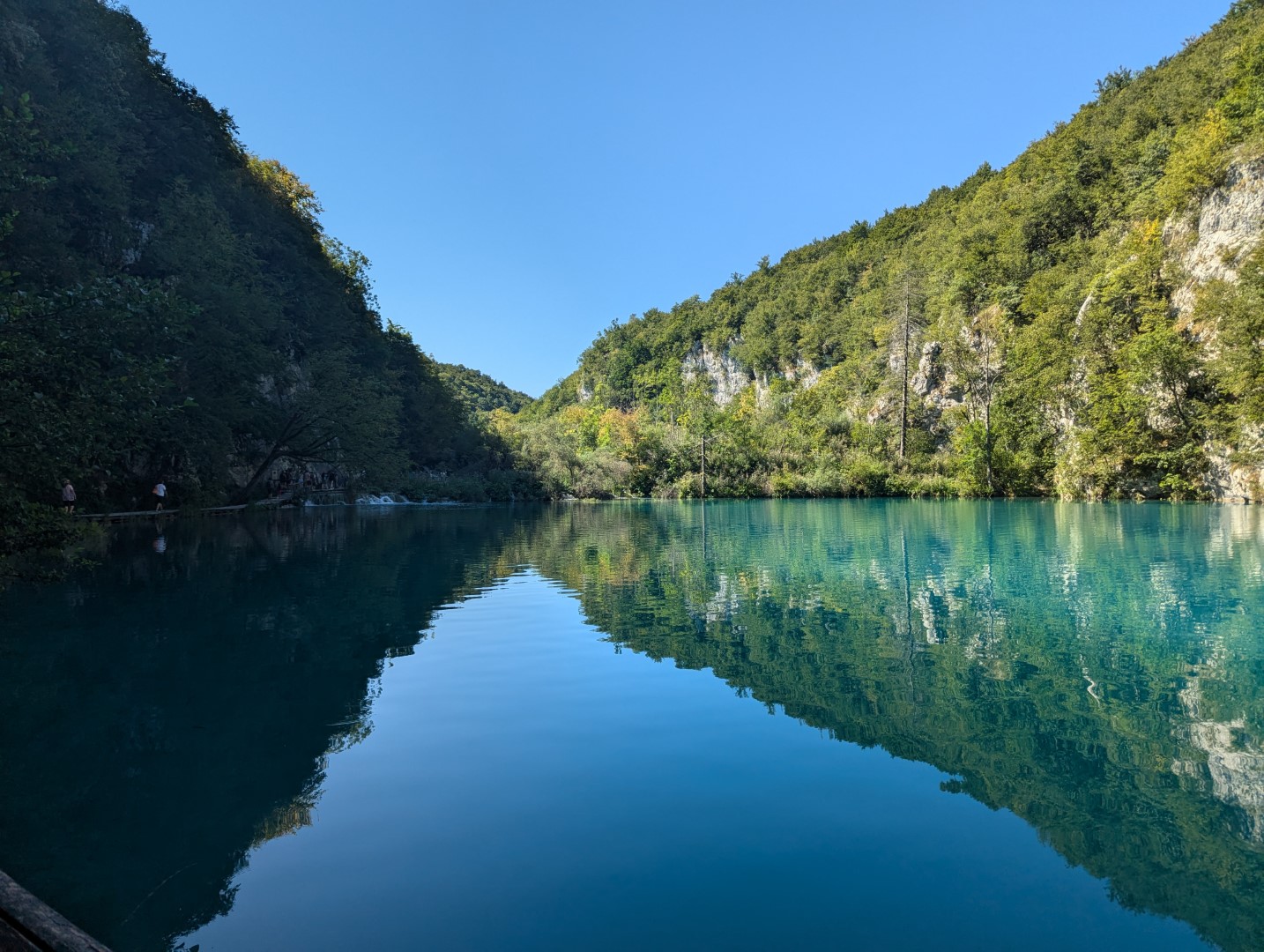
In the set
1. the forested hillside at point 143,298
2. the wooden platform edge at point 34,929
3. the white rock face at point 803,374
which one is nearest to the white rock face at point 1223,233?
the forested hillside at point 143,298

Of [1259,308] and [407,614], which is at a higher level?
[1259,308]

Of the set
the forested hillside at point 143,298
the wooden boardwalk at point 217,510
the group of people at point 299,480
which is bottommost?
the wooden boardwalk at point 217,510

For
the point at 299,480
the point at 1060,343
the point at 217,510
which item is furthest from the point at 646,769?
the point at 1060,343

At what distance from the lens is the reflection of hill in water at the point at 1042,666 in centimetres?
415

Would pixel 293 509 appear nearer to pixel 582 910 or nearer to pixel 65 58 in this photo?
pixel 65 58

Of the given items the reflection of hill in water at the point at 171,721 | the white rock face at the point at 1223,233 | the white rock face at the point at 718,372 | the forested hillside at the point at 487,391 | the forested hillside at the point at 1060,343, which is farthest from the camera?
the forested hillside at the point at 487,391

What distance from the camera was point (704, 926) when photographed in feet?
10.8

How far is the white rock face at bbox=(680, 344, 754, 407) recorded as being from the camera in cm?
12125

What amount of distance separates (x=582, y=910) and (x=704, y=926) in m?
0.57

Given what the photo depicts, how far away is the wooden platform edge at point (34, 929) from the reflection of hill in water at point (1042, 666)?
433 centimetres

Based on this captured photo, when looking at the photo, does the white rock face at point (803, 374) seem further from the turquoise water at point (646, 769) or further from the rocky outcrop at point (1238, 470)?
the turquoise water at point (646, 769)

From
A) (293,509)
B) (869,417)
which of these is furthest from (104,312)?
(869,417)

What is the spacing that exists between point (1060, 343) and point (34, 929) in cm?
5615

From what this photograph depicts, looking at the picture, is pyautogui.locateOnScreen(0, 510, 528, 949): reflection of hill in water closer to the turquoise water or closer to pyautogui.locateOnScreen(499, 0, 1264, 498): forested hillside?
the turquoise water
